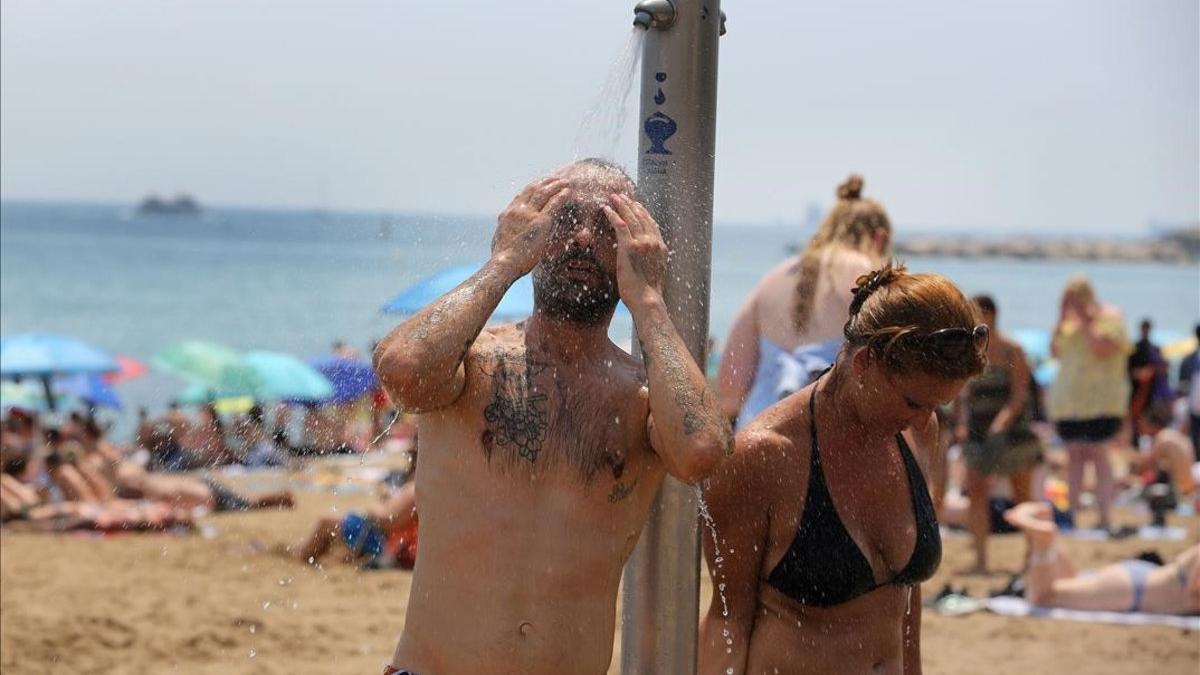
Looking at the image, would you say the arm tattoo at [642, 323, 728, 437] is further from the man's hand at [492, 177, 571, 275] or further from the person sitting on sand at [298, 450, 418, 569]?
the person sitting on sand at [298, 450, 418, 569]

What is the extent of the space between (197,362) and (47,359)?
2147 mm

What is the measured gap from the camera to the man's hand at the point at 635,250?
250 centimetres

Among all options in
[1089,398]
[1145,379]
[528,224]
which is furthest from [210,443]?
[528,224]

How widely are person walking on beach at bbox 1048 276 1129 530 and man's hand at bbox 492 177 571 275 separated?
318 inches

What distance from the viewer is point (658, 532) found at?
280cm

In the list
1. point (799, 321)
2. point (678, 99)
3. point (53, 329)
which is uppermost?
point (678, 99)

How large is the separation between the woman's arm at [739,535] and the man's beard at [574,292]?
1.25 ft

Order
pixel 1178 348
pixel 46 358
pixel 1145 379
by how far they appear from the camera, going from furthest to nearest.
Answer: pixel 1178 348
pixel 1145 379
pixel 46 358

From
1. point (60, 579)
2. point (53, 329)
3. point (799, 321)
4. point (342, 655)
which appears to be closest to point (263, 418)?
point (60, 579)

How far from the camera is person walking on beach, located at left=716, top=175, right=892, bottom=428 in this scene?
15.7ft

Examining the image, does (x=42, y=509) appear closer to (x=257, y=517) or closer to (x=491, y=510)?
(x=257, y=517)

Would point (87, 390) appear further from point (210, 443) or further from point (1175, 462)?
point (1175, 462)

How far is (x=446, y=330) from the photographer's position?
2441 millimetres

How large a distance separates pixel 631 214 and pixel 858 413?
605mm
